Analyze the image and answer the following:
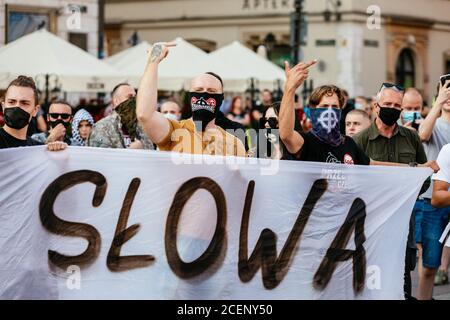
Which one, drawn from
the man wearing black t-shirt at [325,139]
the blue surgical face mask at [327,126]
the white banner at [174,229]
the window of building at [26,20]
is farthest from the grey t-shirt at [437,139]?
the window of building at [26,20]

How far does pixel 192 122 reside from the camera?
6832mm

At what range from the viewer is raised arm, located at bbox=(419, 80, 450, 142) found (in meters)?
8.46

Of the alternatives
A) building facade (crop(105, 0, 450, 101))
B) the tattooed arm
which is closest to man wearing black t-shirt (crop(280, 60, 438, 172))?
the tattooed arm

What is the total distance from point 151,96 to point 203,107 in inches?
26.0

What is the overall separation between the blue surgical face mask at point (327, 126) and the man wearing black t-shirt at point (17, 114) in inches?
67.6

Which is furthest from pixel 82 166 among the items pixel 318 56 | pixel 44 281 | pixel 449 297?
pixel 318 56

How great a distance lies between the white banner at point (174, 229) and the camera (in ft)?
20.8

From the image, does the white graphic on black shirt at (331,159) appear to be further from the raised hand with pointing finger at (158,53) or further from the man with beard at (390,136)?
the raised hand with pointing finger at (158,53)

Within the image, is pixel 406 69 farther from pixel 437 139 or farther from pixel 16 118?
pixel 16 118

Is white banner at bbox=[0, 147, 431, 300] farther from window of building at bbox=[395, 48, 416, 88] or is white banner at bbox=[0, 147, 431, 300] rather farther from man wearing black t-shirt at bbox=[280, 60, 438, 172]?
window of building at bbox=[395, 48, 416, 88]

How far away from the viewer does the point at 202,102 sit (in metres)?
6.86

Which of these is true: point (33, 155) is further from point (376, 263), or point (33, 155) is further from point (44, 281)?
point (376, 263)

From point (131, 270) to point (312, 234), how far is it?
1145 millimetres

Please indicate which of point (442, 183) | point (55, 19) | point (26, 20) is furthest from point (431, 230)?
point (55, 19)
